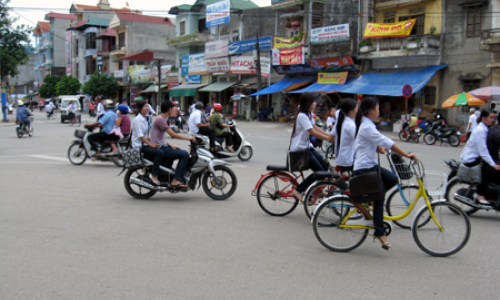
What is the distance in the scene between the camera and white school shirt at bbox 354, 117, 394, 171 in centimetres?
491

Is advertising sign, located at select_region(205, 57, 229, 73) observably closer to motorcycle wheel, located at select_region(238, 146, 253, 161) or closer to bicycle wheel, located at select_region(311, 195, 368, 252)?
motorcycle wheel, located at select_region(238, 146, 253, 161)

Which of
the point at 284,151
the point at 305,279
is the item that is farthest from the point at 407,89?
the point at 305,279

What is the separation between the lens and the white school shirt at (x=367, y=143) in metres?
4.91

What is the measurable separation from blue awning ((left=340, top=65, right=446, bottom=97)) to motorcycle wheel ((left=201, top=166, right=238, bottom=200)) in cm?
1735

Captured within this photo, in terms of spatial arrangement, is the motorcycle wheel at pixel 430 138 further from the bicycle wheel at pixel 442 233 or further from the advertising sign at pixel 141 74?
the advertising sign at pixel 141 74

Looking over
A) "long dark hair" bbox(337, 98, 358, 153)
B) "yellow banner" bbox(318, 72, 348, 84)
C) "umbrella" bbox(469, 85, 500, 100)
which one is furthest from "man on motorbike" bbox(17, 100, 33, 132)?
"umbrella" bbox(469, 85, 500, 100)

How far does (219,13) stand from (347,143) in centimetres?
3375

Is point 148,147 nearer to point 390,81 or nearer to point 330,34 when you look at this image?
point 390,81

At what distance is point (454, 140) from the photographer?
63.3ft

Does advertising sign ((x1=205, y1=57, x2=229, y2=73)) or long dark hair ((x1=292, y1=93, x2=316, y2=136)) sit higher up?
advertising sign ((x1=205, y1=57, x2=229, y2=73))

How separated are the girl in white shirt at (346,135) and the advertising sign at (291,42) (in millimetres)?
25844

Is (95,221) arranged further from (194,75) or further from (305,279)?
(194,75)

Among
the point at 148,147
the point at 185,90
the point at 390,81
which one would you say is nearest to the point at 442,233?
the point at 148,147

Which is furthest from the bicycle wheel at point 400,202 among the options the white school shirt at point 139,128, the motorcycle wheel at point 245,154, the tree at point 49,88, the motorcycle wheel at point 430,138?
the tree at point 49,88
